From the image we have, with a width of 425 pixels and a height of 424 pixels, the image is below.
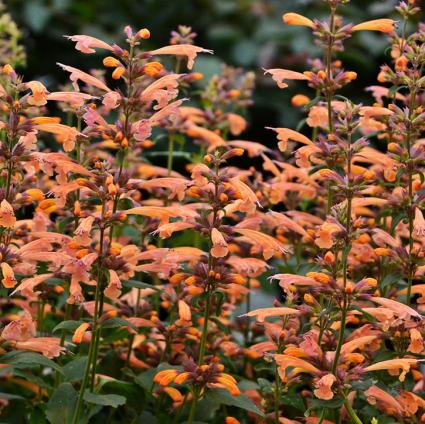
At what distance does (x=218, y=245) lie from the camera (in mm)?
2559

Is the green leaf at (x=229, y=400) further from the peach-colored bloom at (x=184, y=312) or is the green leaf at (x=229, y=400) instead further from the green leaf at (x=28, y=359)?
the green leaf at (x=28, y=359)

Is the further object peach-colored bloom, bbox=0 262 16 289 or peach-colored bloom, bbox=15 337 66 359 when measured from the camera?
peach-colored bloom, bbox=15 337 66 359

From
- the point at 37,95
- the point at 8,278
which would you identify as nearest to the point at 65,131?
the point at 37,95

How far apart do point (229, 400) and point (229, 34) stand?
450 cm

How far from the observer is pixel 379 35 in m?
6.88

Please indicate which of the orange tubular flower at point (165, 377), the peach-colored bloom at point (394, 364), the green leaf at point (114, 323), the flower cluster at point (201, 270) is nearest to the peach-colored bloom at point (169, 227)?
the flower cluster at point (201, 270)

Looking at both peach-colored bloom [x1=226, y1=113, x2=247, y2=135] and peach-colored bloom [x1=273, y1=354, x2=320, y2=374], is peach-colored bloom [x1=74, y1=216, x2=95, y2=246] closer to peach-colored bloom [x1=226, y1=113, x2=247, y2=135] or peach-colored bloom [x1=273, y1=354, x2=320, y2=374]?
peach-colored bloom [x1=273, y1=354, x2=320, y2=374]

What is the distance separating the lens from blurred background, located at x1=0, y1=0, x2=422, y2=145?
6.64 meters

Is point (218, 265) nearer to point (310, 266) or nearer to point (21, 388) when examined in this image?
point (310, 266)

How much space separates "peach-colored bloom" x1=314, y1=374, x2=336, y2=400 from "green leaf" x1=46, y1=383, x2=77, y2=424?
67 cm

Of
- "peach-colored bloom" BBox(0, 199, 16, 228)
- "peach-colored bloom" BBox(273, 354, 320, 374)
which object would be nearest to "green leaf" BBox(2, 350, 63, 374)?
"peach-colored bloom" BBox(0, 199, 16, 228)

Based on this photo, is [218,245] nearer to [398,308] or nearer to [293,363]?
[293,363]

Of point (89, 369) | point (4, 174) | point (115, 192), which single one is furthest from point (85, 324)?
point (4, 174)

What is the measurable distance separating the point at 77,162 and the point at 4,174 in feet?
0.79
